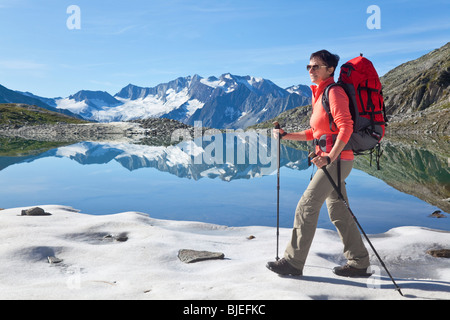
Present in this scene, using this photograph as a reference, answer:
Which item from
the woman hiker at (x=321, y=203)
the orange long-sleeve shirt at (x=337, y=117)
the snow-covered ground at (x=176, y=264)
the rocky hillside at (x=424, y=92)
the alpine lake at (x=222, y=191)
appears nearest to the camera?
the snow-covered ground at (x=176, y=264)

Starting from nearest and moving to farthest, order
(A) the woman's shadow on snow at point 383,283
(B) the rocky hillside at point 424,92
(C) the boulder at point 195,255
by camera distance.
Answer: (A) the woman's shadow on snow at point 383,283, (C) the boulder at point 195,255, (B) the rocky hillside at point 424,92

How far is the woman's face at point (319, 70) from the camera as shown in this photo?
→ 6820mm

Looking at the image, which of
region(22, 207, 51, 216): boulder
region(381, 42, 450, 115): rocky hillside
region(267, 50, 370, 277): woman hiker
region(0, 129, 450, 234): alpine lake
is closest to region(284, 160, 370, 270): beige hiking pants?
region(267, 50, 370, 277): woman hiker

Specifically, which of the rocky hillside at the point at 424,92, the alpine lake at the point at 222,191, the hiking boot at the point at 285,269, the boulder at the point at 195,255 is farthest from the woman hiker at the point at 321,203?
the rocky hillside at the point at 424,92

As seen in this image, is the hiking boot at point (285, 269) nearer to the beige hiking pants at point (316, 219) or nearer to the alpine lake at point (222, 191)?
the beige hiking pants at point (316, 219)

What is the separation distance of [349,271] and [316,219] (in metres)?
1.28

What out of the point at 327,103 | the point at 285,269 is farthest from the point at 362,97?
the point at 285,269

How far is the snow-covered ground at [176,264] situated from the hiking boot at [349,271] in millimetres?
187

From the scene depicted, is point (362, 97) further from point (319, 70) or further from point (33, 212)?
point (33, 212)

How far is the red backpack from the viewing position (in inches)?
254

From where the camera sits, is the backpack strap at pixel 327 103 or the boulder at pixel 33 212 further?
the boulder at pixel 33 212

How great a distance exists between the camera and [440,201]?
1709 cm

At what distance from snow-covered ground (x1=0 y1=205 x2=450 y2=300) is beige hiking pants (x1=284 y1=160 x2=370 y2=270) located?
17.0 inches
